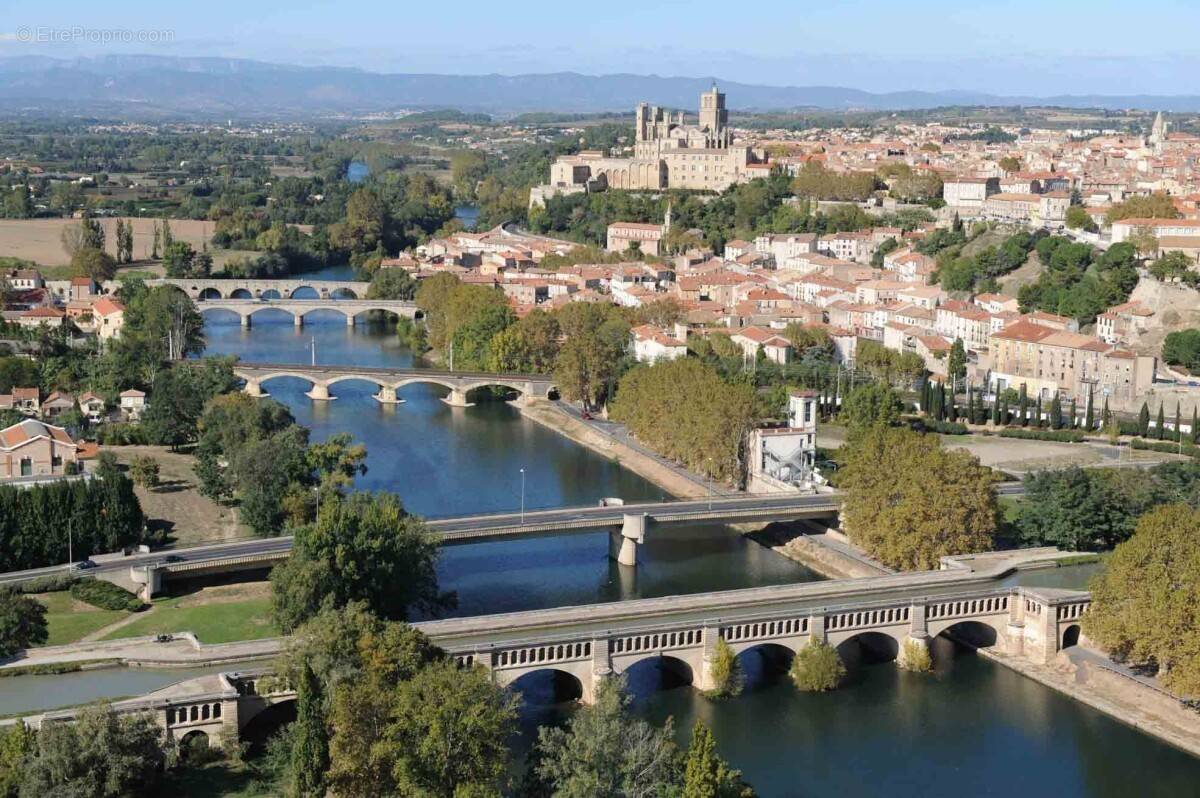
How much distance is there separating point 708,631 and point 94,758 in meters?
6.87

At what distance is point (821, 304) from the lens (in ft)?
134

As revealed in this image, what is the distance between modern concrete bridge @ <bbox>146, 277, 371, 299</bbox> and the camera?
49188 mm

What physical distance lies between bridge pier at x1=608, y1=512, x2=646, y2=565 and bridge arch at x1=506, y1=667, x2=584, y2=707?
403 centimetres

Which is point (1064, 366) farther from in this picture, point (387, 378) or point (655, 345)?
point (387, 378)

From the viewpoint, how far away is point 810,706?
17422 millimetres

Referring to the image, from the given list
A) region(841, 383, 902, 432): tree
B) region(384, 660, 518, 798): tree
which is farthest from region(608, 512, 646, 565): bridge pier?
region(384, 660, 518, 798): tree

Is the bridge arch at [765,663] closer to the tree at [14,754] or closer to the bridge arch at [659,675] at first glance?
the bridge arch at [659,675]

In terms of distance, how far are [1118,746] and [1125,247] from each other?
22150mm

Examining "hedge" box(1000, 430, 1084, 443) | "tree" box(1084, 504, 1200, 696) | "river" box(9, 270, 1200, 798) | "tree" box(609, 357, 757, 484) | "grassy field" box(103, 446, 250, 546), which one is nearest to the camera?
"river" box(9, 270, 1200, 798)

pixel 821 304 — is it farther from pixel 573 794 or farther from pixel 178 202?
pixel 178 202

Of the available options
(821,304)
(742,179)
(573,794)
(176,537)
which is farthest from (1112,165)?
(573,794)

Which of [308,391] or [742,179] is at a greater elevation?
[742,179]

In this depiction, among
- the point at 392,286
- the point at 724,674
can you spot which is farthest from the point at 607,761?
the point at 392,286

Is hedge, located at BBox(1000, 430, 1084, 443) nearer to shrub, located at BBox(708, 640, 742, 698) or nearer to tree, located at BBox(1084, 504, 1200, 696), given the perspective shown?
tree, located at BBox(1084, 504, 1200, 696)
